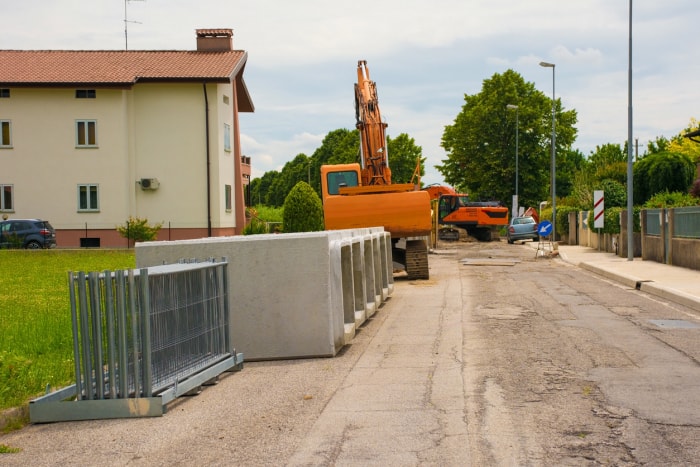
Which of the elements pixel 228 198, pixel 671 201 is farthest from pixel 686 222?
pixel 228 198

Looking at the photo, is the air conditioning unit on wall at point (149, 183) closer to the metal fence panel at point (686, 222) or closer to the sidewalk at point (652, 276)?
the sidewalk at point (652, 276)

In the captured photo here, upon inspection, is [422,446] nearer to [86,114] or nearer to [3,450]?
[3,450]

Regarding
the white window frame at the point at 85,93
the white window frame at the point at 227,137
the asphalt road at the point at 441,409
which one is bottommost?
the asphalt road at the point at 441,409

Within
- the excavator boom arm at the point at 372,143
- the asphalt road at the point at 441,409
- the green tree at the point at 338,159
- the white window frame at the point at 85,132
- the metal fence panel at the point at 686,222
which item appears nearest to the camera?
the asphalt road at the point at 441,409

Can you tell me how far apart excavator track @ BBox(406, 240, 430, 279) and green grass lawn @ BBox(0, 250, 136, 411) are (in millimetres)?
8157

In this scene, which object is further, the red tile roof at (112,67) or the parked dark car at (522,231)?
the parked dark car at (522,231)

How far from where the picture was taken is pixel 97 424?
24.8 ft

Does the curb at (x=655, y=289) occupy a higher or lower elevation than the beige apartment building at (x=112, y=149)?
lower

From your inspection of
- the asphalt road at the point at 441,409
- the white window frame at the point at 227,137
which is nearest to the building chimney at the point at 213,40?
the white window frame at the point at 227,137

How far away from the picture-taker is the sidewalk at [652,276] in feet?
56.9

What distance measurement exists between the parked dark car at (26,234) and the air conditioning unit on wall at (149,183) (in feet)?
17.2

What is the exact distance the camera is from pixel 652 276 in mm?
22078

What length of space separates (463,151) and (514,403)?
70.3m

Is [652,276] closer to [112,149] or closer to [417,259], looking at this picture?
[417,259]
